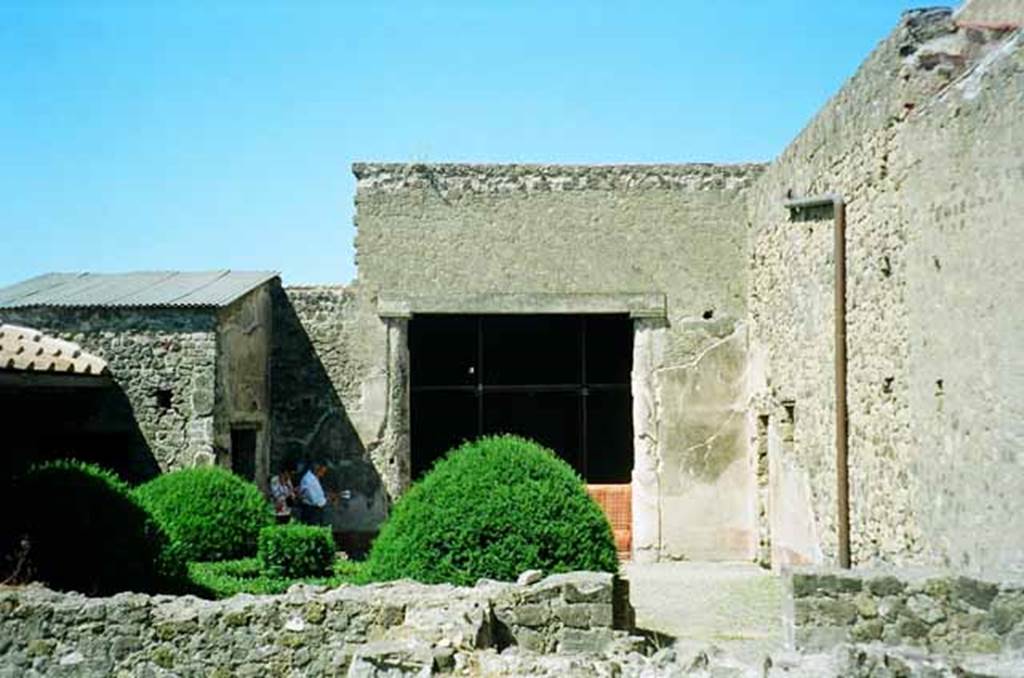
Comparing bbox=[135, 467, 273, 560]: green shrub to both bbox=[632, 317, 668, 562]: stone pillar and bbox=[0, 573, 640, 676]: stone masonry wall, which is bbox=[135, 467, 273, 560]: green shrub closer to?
bbox=[0, 573, 640, 676]: stone masonry wall

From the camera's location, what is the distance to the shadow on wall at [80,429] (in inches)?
511

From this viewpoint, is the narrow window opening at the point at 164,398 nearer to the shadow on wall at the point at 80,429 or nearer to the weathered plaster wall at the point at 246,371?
the shadow on wall at the point at 80,429

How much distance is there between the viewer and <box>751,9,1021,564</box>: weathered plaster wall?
8781 mm

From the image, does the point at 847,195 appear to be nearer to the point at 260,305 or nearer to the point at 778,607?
the point at 778,607

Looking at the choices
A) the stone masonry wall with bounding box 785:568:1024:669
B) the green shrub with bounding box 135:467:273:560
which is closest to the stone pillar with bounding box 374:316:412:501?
the green shrub with bounding box 135:467:273:560

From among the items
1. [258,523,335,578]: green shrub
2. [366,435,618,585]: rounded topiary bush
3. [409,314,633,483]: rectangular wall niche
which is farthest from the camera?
[409,314,633,483]: rectangular wall niche

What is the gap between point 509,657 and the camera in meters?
6.03

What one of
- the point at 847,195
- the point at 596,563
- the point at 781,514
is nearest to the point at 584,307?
the point at 781,514

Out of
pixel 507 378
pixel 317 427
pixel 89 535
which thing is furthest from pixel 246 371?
pixel 507 378

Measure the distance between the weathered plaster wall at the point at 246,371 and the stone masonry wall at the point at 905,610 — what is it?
8.51m

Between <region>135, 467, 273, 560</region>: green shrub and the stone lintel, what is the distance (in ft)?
11.2

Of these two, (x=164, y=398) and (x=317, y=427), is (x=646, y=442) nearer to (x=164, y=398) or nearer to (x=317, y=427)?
(x=317, y=427)

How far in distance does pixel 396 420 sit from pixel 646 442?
3156 millimetres

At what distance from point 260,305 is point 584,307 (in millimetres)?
4063
